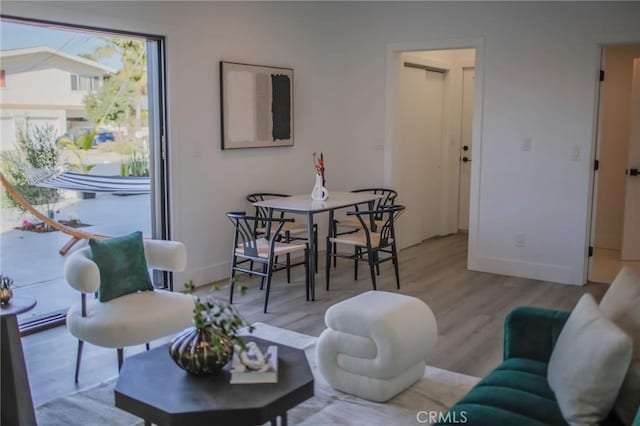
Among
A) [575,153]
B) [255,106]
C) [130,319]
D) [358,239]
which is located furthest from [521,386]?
[255,106]

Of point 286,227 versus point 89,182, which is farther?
point 286,227

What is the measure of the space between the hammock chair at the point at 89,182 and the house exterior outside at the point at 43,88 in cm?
30

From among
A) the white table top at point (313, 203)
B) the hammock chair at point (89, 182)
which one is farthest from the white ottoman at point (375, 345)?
the hammock chair at point (89, 182)

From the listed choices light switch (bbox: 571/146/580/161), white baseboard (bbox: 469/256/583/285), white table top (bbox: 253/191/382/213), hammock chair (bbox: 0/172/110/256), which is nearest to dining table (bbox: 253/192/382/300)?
white table top (bbox: 253/191/382/213)

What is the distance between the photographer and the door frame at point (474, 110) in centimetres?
593

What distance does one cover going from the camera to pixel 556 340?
2668 mm

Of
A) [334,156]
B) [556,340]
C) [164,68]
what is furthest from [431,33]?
[556,340]

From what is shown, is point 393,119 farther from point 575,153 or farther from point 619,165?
point 619,165

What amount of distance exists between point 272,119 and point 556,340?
402 cm

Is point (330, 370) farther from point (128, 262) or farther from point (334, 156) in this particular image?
point (334, 156)

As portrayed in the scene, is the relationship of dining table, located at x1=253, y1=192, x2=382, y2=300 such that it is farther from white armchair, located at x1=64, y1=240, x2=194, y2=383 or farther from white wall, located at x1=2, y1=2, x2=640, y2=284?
white armchair, located at x1=64, y1=240, x2=194, y2=383

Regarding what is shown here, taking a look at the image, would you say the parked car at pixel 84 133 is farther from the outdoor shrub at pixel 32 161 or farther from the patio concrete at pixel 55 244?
the patio concrete at pixel 55 244

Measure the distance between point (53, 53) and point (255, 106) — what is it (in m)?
1.91

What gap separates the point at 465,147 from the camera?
800 centimetres
